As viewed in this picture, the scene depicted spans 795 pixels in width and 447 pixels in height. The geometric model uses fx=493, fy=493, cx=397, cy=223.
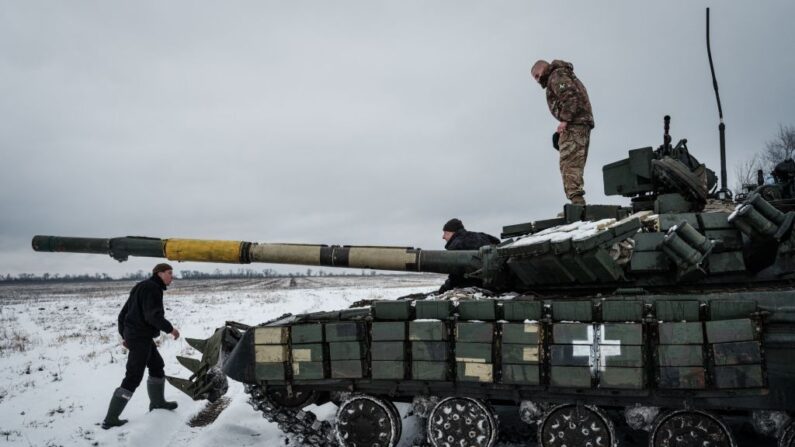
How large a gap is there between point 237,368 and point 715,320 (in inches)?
183

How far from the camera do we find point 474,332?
15.8 feet

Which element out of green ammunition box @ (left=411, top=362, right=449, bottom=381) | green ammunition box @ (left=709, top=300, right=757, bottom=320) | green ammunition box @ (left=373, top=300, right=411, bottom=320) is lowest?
green ammunition box @ (left=411, top=362, right=449, bottom=381)

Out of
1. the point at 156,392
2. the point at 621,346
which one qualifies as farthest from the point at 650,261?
the point at 156,392

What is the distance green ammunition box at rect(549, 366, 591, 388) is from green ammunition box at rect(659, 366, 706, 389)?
0.62 m

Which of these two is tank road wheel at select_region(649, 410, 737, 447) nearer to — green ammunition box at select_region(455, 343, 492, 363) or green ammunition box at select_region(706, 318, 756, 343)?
green ammunition box at select_region(706, 318, 756, 343)

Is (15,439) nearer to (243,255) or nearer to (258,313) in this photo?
(243,255)

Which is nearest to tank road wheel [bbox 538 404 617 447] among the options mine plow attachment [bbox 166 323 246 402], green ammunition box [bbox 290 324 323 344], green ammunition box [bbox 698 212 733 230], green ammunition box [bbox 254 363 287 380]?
green ammunition box [bbox 698 212 733 230]

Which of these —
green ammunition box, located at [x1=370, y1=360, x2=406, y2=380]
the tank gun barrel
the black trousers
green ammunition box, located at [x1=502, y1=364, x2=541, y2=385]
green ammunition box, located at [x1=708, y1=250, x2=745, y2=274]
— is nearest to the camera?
green ammunition box, located at [x1=502, y1=364, x2=541, y2=385]

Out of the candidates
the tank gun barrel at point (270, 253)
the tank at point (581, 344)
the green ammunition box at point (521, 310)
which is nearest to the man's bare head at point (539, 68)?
the tank at point (581, 344)

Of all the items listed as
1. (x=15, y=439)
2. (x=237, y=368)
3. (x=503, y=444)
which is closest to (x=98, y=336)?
(x=15, y=439)

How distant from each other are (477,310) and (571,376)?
103 cm

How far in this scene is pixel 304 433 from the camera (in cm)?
530

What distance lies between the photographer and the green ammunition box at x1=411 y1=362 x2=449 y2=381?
4855mm

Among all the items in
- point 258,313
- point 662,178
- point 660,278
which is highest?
point 662,178
